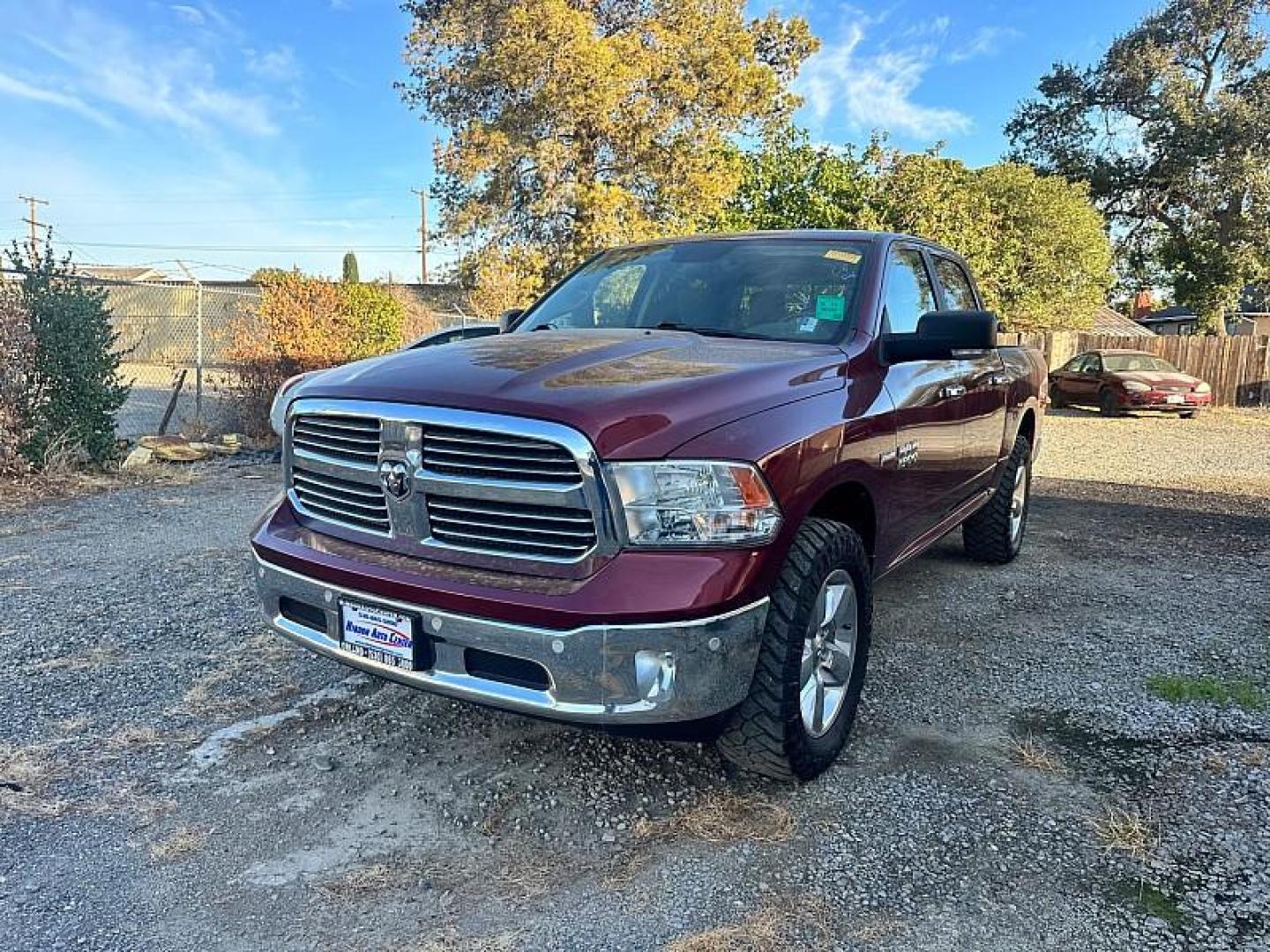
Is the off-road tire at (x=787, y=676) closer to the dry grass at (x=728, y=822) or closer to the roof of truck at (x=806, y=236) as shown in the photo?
the dry grass at (x=728, y=822)

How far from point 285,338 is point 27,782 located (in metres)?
8.79

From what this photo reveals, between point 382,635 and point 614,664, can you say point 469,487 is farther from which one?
point 614,664

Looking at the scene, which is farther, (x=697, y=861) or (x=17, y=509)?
(x=17, y=509)

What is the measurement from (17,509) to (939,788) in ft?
23.8

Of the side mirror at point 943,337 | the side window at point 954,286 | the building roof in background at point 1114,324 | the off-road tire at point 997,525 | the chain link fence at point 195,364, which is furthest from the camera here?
the building roof in background at point 1114,324

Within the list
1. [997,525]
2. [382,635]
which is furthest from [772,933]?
[997,525]

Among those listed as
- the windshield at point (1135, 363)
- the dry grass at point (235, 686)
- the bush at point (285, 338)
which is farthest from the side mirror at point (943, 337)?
the windshield at point (1135, 363)

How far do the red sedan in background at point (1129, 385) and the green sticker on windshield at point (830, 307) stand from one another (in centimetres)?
1667

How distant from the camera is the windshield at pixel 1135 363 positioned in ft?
60.0

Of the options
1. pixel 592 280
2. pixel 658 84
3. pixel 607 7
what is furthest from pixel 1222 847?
pixel 607 7

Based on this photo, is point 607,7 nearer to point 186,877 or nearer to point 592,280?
point 592,280

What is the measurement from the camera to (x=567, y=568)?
96.0 inches

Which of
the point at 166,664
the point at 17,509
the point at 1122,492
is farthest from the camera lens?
the point at 1122,492

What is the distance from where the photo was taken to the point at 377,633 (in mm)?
2658
